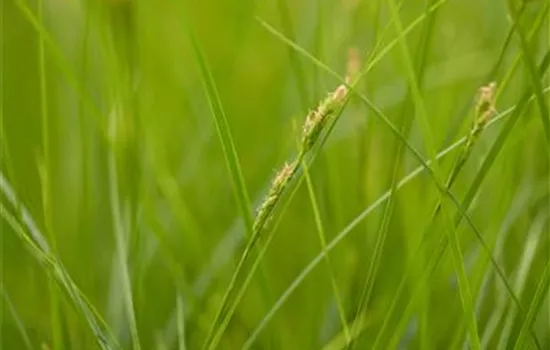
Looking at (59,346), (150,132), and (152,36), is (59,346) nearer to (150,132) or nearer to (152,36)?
(150,132)

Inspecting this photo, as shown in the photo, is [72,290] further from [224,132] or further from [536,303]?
[536,303]

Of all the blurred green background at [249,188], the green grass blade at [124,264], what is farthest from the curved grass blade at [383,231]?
the green grass blade at [124,264]

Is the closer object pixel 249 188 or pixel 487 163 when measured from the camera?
pixel 487 163

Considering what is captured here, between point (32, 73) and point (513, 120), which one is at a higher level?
point (32, 73)

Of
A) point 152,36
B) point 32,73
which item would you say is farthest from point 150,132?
point 152,36

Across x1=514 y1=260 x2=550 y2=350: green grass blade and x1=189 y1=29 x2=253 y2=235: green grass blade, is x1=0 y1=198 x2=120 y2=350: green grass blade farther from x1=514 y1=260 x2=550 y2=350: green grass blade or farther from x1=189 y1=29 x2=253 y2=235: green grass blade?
x1=514 y1=260 x2=550 y2=350: green grass blade

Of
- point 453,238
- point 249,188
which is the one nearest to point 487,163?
point 453,238

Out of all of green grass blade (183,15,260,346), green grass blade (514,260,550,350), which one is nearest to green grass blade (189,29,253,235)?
green grass blade (183,15,260,346)

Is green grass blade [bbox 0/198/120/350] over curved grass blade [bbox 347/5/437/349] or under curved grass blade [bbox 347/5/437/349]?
over
